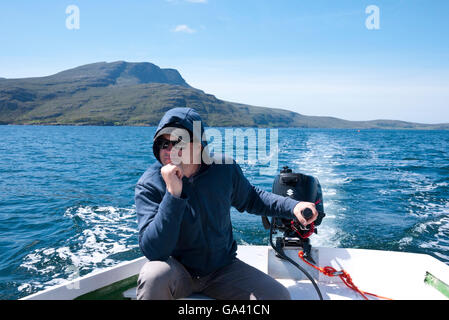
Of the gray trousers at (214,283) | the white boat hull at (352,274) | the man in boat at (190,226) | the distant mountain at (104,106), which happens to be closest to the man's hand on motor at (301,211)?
the man in boat at (190,226)

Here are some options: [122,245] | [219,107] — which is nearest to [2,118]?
[219,107]

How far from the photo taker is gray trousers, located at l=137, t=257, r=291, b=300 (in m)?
1.90

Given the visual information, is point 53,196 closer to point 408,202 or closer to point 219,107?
point 408,202

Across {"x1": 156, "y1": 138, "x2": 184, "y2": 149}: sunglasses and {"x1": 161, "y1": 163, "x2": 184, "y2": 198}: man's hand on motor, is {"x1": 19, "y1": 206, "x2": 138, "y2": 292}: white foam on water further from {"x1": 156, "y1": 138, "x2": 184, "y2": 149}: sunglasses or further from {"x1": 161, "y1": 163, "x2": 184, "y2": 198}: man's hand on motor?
{"x1": 161, "y1": 163, "x2": 184, "y2": 198}: man's hand on motor

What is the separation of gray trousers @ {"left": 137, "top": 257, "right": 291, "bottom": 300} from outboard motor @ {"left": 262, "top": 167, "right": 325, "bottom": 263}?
0.86m

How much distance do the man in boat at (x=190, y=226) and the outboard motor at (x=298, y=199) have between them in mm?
880

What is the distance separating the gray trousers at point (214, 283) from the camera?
74.6 inches

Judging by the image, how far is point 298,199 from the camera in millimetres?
3512

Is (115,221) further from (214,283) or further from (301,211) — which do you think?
(301,211)

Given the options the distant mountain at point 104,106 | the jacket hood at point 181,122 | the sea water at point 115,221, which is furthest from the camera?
the distant mountain at point 104,106

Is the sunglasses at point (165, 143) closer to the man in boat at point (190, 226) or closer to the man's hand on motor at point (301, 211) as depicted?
the man in boat at point (190, 226)

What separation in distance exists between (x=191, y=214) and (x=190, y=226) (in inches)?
3.2

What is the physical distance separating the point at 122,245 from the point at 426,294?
16.8 ft
